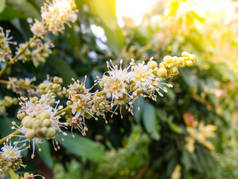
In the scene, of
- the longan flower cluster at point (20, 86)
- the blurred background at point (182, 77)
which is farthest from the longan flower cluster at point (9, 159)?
the blurred background at point (182, 77)

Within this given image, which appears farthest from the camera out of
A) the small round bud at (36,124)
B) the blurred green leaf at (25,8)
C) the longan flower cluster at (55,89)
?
the blurred green leaf at (25,8)

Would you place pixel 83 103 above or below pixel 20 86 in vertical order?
below

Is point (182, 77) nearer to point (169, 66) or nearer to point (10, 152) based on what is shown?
point (169, 66)

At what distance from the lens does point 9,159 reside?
1.33ft

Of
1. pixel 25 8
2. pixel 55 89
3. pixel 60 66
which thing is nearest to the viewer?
pixel 55 89

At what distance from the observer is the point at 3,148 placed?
0.42m

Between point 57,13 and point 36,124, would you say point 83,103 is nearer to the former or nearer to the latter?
point 36,124

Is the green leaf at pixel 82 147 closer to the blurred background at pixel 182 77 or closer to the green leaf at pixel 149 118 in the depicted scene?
the blurred background at pixel 182 77

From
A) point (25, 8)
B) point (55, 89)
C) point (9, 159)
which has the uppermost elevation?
point (25, 8)

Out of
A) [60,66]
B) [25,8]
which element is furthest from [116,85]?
[25,8]

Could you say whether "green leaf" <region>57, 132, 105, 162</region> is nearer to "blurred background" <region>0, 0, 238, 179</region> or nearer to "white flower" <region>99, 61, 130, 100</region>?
"blurred background" <region>0, 0, 238, 179</region>

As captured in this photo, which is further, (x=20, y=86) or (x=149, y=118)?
(x=149, y=118)

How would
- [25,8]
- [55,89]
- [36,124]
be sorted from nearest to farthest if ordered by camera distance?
[36,124] < [55,89] < [25,8]

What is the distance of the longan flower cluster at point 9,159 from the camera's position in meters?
0.40
